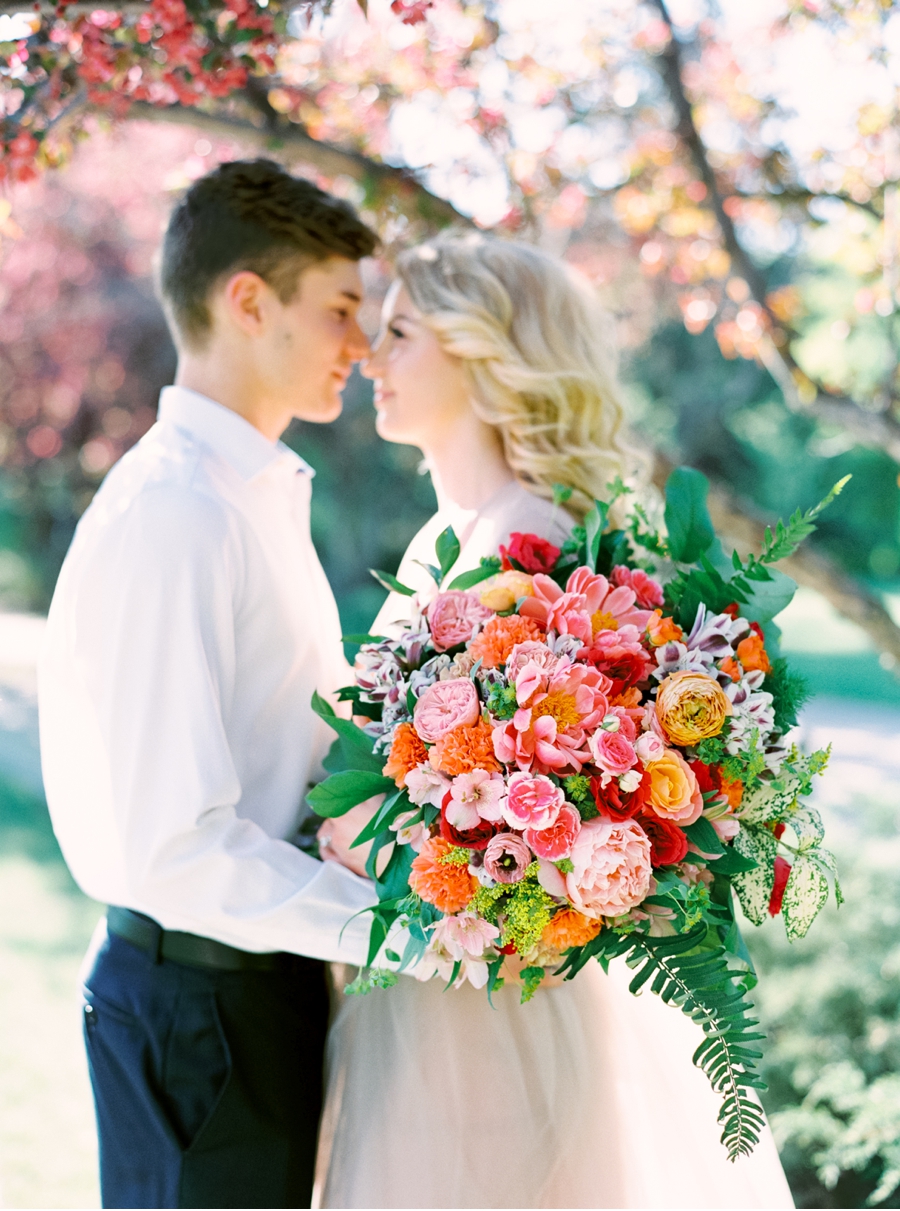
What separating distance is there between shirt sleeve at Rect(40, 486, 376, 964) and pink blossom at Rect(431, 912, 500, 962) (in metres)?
0.36

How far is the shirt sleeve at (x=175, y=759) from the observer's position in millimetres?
2156

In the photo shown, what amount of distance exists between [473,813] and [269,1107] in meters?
1.02

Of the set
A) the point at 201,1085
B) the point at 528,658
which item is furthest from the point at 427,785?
the point at 201,1085

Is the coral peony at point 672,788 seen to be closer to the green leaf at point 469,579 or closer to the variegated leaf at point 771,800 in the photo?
the variegated leaf at point 771,800

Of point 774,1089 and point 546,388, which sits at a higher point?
point 546,388

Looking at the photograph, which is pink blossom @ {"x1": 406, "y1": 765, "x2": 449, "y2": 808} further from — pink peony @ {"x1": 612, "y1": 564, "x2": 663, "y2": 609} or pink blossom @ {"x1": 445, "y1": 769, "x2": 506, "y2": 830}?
pink peony @ {"x1": 612, "y1": 564, "x2": 663, "y2": 609}

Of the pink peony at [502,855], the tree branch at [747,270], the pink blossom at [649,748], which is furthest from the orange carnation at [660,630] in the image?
the tree branch at [747,270]

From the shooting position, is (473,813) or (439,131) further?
(439,131)

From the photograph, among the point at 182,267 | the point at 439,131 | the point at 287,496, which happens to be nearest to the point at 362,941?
the point at 287,496

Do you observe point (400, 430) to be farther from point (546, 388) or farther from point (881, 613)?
point (881, 613)

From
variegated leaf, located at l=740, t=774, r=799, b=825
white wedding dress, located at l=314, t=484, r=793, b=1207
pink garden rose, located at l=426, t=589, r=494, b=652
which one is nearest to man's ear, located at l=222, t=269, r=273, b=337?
white wedding dress, located at l=314, t=484, r=793, b=1207

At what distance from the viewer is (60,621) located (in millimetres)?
2367

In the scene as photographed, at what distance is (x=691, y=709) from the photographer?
181cm

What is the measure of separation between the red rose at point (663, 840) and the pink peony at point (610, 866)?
0.19 feet
